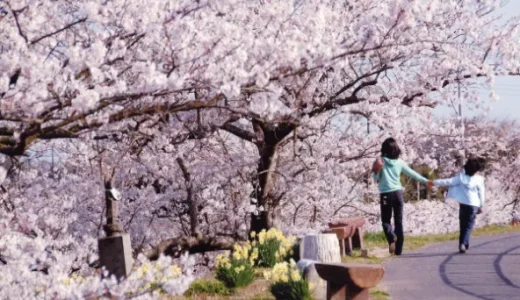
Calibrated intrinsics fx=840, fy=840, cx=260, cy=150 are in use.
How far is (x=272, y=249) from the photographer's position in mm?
11375

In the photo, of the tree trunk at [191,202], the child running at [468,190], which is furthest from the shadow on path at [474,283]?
the tree trunk at [191,202]

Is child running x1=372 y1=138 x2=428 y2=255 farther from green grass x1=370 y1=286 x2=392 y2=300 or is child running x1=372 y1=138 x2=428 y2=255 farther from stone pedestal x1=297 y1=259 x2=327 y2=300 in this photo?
stone pedestal x1=297 y1=259 x2=327 y2=300

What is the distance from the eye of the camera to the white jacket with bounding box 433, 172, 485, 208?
1262 cm

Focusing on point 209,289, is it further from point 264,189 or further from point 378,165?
point 264,189

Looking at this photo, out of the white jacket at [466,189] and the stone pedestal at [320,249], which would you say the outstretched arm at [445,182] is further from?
the stone pedestal at [320,249]

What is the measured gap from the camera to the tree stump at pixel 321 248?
33.6ft

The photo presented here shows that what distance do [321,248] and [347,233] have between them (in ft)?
10.5

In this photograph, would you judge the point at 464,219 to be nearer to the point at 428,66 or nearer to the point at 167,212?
the point at 428,66

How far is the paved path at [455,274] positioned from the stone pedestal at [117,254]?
3015mm

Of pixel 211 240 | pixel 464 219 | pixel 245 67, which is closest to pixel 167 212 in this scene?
pixel 211 240

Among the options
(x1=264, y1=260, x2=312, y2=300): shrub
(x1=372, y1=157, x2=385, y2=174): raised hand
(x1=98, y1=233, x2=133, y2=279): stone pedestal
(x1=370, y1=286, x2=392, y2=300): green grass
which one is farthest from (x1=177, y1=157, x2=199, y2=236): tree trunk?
(x1=264, y1=260, x2=312, y2=300): shrub

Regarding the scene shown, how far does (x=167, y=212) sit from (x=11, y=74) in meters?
10.9

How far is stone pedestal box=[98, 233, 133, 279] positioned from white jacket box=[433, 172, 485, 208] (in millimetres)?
5204

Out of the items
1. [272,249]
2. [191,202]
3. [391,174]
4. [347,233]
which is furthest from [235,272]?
[191,202]
